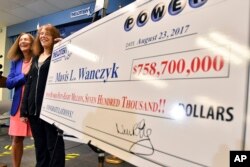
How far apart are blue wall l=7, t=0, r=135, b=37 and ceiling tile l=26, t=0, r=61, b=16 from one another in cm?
12

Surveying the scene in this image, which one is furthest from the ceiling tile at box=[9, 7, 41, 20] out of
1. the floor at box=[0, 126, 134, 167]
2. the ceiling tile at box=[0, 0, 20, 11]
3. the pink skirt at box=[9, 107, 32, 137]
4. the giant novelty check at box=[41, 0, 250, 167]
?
the giant novelty check at box=[41, 0, 250, 167]

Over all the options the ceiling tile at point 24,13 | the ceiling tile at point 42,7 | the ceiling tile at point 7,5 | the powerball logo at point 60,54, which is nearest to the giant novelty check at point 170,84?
the powerball logo at point 60,54

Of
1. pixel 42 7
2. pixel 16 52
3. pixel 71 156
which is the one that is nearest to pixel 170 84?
pixel 16 52

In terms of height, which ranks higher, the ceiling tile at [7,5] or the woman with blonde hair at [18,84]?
the ceiling tile at [7,5]

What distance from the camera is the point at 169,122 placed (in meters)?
0.61

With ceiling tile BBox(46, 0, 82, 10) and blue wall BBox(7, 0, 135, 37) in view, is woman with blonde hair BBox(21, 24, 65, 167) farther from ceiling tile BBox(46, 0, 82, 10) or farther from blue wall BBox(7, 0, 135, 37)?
ceiling tile BBox(46, 0, 82, 10)

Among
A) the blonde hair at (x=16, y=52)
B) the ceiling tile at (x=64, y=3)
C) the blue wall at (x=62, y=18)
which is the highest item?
the ceiling tile at (x=64, y=3)

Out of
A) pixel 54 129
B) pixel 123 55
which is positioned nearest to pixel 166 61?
pixel 123 55

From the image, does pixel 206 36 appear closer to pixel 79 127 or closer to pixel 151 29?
pixel 151 29

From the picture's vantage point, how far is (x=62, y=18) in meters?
5.25

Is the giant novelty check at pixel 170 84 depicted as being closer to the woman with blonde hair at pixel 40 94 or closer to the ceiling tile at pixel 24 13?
the woman with blonde hair at pixel 40 94

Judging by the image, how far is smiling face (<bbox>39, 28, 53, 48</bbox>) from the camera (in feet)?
5.72

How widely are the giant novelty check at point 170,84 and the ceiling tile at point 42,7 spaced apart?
14.7ft

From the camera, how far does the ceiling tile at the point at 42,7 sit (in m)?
5.02
